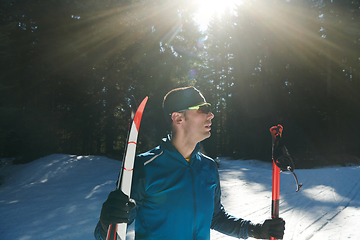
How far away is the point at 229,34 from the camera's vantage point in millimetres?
28828

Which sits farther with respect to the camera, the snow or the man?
the snow

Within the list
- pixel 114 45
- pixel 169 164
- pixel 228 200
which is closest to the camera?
pixel 169 164

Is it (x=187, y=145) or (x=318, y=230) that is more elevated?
(x=187, y=145)

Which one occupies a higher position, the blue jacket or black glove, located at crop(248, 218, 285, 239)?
the blue jacket

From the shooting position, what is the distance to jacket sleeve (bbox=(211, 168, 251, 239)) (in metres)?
2.11

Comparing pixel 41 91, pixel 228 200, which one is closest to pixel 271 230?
pixel 228 200

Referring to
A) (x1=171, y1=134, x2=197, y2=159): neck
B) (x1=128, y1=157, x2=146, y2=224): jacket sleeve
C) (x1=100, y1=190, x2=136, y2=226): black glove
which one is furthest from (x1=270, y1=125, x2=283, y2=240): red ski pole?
(x1=100, y1=190, x2=136, y2=226): black glove

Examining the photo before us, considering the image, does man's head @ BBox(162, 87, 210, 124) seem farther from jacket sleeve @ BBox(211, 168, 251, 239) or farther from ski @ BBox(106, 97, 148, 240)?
jacket sleeve @ BBox(211, 168, 251, 239)

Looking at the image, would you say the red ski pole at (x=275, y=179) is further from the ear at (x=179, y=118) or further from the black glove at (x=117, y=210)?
the black glove at (x=117, y=210)

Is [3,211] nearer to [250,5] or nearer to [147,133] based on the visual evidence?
[147,133]

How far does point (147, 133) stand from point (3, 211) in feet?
36.8

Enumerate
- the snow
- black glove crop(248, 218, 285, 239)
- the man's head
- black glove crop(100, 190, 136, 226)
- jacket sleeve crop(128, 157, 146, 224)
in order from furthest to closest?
1. the snow
2. the man's head
3. black glove crop(248, 218, 285, 239)
4. jacket sleeve crop(128, 157, 146, 224)
5. black glove crop(100, 190, 136, 226)

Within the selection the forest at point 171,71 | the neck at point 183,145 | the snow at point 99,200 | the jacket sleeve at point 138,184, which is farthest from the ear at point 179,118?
the forest at point 171,71

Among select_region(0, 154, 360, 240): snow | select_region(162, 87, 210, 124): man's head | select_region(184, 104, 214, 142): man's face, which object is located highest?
select_region(162, 87, 210, 124): man's head
